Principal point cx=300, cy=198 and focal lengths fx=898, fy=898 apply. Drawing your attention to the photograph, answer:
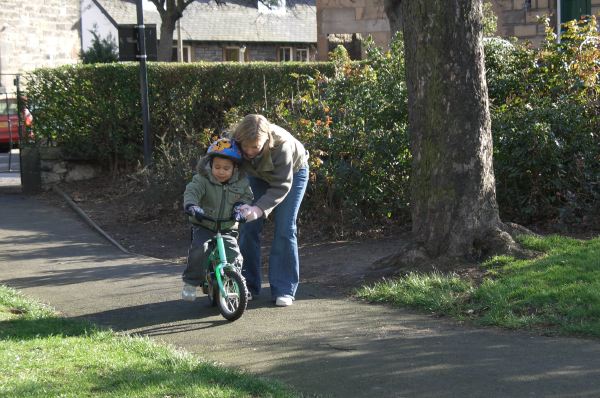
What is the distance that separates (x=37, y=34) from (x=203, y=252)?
28.7 meters

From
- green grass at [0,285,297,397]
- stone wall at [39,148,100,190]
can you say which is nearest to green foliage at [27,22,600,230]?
stone wall at [39,148,100,190]

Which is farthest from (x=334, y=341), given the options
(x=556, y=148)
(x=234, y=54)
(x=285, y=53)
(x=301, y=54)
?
(x=301, y=54)

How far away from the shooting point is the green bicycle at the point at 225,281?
6.74 m

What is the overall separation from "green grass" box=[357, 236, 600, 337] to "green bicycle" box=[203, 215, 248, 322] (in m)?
1.24

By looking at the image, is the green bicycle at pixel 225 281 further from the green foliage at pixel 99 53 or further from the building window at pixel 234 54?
the building window at pixel 234 54

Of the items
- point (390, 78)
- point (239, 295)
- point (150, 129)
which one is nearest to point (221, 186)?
point (239, 295)

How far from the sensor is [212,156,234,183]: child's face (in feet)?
22.5

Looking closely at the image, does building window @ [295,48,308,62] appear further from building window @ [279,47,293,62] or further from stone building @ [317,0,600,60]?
stone building @ [317,0,600,60]

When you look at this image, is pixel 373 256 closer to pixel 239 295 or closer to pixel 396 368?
pixel 239 295

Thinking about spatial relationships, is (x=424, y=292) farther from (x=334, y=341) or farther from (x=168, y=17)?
(x=168, y=17)

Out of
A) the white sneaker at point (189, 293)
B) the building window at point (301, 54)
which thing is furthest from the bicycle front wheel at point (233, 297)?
the building window at point (301, 54)

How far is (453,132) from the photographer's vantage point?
780 centimetres

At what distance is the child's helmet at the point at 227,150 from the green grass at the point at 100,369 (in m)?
1.51

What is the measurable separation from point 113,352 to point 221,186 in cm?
168
